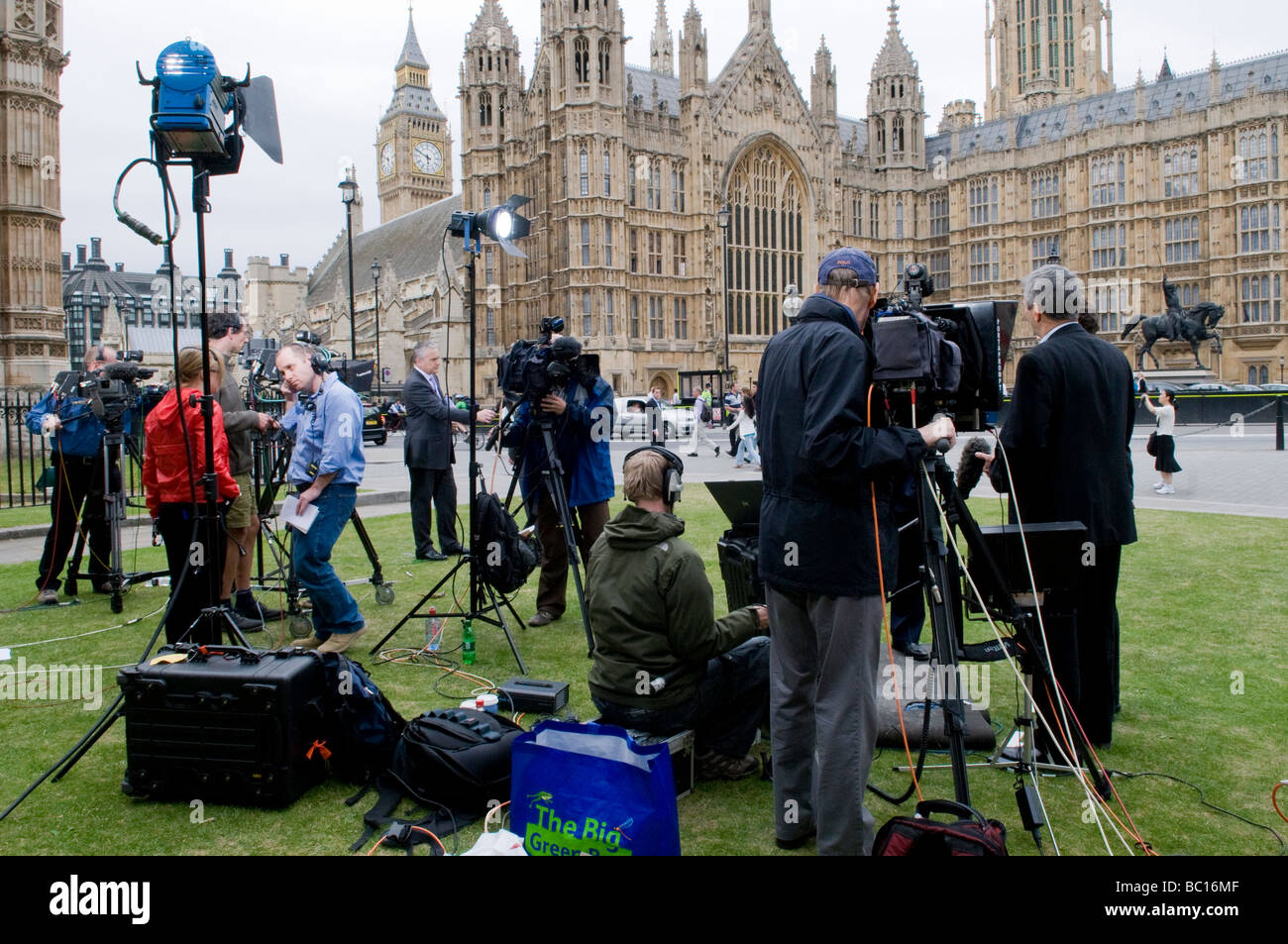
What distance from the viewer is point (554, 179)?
4741 centimetres

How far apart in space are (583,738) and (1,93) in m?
26.6

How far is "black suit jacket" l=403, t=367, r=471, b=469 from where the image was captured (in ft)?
30.7

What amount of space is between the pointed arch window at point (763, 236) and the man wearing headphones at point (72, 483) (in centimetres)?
4679

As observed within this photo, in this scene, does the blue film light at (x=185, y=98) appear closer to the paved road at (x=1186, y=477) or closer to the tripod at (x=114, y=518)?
the paved road at (x=1186, y=477)

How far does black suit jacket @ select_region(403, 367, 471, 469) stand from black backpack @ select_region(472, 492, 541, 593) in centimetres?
346

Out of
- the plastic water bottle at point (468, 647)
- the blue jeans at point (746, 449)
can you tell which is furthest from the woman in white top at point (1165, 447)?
the plastic water bottle at point (468, 647)

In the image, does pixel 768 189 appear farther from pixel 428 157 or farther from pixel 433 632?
pixel 428 157

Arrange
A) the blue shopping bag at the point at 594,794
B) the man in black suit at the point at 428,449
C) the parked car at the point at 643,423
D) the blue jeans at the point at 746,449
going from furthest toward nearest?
1. the parked car at the point at 643,423
2. the blue jeans at the point at 746,449
3. the man in black suit at the point at 428,449
4. the blue shopping bag at the point at 594,794

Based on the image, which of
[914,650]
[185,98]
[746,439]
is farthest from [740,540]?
[746,439]

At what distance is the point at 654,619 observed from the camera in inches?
150

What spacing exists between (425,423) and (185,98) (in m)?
5.17

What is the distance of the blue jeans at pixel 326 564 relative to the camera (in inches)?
224

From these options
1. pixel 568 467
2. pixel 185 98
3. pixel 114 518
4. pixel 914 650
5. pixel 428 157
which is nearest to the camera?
pixel 185 98

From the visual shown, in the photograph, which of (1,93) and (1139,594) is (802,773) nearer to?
(1139,594)
